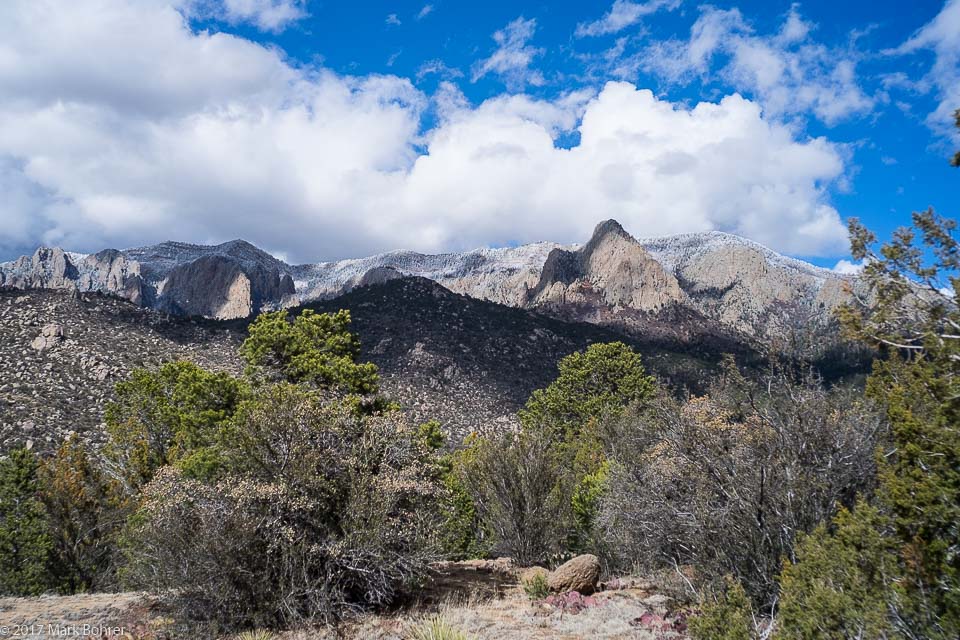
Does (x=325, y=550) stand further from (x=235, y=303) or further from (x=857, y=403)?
(x=235, y=303)

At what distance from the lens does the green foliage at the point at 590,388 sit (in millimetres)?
32750

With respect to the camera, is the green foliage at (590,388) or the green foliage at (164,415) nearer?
the green foliage at (164,415)

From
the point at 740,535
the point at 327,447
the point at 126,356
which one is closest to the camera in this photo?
the point at 740,535

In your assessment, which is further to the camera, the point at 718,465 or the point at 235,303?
the point at 235,303

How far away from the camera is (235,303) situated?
182625mm

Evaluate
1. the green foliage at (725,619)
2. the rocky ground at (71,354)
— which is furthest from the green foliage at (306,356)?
the rocky ground at (71,354)

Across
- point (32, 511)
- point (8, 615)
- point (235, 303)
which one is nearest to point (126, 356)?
point (32, 511)

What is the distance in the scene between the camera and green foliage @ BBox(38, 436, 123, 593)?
19.3 metres

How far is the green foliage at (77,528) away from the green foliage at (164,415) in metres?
2.55

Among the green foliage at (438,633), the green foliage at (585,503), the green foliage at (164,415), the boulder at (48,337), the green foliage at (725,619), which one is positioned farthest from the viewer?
the boulder at (48,337)

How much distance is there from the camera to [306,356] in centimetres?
1892

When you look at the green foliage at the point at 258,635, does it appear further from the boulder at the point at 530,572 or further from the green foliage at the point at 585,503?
the green foliage at the point at 585,503

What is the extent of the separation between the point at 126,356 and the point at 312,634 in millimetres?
43614

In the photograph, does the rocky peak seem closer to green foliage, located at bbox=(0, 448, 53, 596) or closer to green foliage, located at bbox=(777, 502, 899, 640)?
green foliage, located at bbox=(0, 448, 53, 596)
